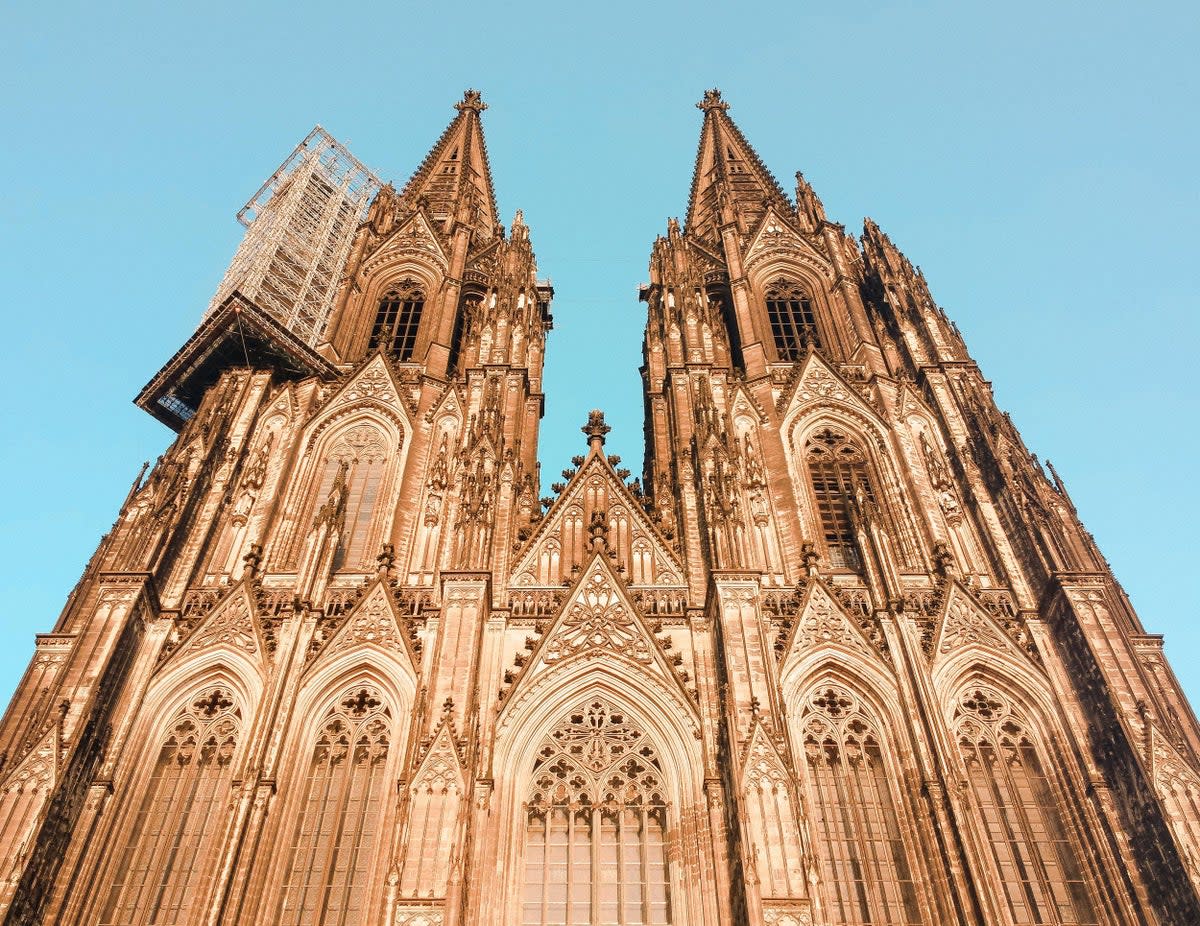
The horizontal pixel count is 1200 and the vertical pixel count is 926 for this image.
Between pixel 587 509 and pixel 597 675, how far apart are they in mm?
5495

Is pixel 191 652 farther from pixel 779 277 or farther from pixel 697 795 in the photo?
pixel 779 277

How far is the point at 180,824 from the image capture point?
Answer: 65.1 ft

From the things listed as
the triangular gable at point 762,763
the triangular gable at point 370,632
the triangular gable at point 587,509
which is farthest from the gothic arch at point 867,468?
the triangular gable at point 370,632

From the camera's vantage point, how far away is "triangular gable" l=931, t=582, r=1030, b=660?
22.0 meters

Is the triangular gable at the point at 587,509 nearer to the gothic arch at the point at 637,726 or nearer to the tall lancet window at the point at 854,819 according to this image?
the gothic arch at the point at 637,726

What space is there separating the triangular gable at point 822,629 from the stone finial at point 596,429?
728cm

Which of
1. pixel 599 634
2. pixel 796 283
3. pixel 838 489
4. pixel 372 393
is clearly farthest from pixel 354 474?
pixel 796 283

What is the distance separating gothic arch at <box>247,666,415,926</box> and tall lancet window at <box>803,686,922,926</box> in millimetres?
7079

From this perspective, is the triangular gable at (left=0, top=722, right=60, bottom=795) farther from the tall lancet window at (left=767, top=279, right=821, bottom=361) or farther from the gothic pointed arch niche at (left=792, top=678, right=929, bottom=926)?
the tall lancet window at (left=767, top=279, right=821, bottom=361)

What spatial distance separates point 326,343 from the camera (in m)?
31.8

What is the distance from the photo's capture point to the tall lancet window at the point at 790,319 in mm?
32438

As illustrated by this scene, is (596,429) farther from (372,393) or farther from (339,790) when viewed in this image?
(339,790)

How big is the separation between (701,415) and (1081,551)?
8.51 meters

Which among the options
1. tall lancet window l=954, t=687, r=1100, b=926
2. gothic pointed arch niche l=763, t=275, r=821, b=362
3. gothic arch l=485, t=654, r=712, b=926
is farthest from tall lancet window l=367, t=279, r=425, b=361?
tall lancet window l=954, t=687, r=1100, b=926
